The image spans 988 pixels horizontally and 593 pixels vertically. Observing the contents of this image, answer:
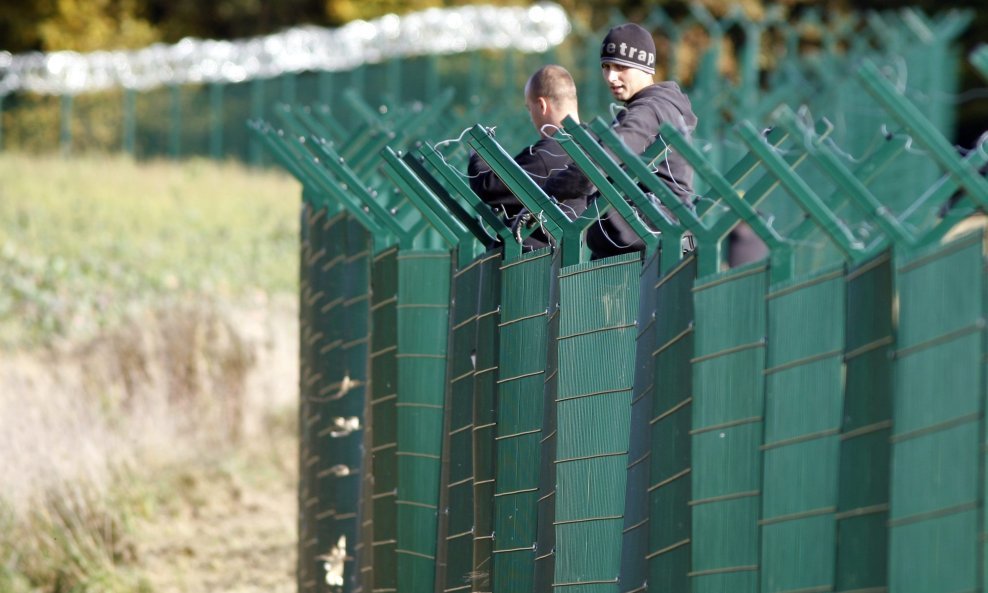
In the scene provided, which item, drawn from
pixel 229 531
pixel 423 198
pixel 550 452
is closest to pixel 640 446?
pixel 550 452

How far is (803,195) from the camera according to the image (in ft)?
9.11

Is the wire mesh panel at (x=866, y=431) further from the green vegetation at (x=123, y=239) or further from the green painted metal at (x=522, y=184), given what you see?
the green vegetation at (x=123, y=239)

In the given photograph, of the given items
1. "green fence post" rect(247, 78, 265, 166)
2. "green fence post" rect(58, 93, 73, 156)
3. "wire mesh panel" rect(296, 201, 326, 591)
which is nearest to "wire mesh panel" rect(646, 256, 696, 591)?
"wire mesh panel" rect(296, 201, 326, 591)

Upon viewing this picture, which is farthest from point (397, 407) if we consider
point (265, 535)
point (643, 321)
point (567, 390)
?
point (265, 535)

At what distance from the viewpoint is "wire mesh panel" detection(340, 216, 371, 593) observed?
520 cm

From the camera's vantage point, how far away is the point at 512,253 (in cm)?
407

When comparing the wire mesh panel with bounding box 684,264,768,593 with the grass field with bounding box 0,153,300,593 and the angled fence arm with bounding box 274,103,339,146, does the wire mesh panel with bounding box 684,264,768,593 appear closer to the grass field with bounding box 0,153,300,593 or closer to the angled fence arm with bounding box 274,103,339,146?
the angled fence arm with bounding box 274,103,339,146

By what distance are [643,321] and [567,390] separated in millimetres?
316

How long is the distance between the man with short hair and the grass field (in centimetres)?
306

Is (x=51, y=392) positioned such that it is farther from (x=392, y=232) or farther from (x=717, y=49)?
(x=717, y=49)

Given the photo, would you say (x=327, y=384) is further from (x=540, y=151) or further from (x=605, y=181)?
(x=605, y=181)

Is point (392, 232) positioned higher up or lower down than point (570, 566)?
higher up

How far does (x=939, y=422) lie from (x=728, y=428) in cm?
59

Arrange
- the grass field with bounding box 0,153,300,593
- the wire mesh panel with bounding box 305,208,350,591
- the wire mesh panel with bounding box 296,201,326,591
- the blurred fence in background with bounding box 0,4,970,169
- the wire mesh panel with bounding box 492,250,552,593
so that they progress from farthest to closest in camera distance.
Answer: the blurred fence in background with bounding box 0,4,970,169
the grass field with bounding box 0,153,300,593
the wire mesh panel with bounding box 296,201,326,591
the wire mesh panel with bounding box 305,208,350,591
the wire mesh panel with bounding box 492,250,552,593
